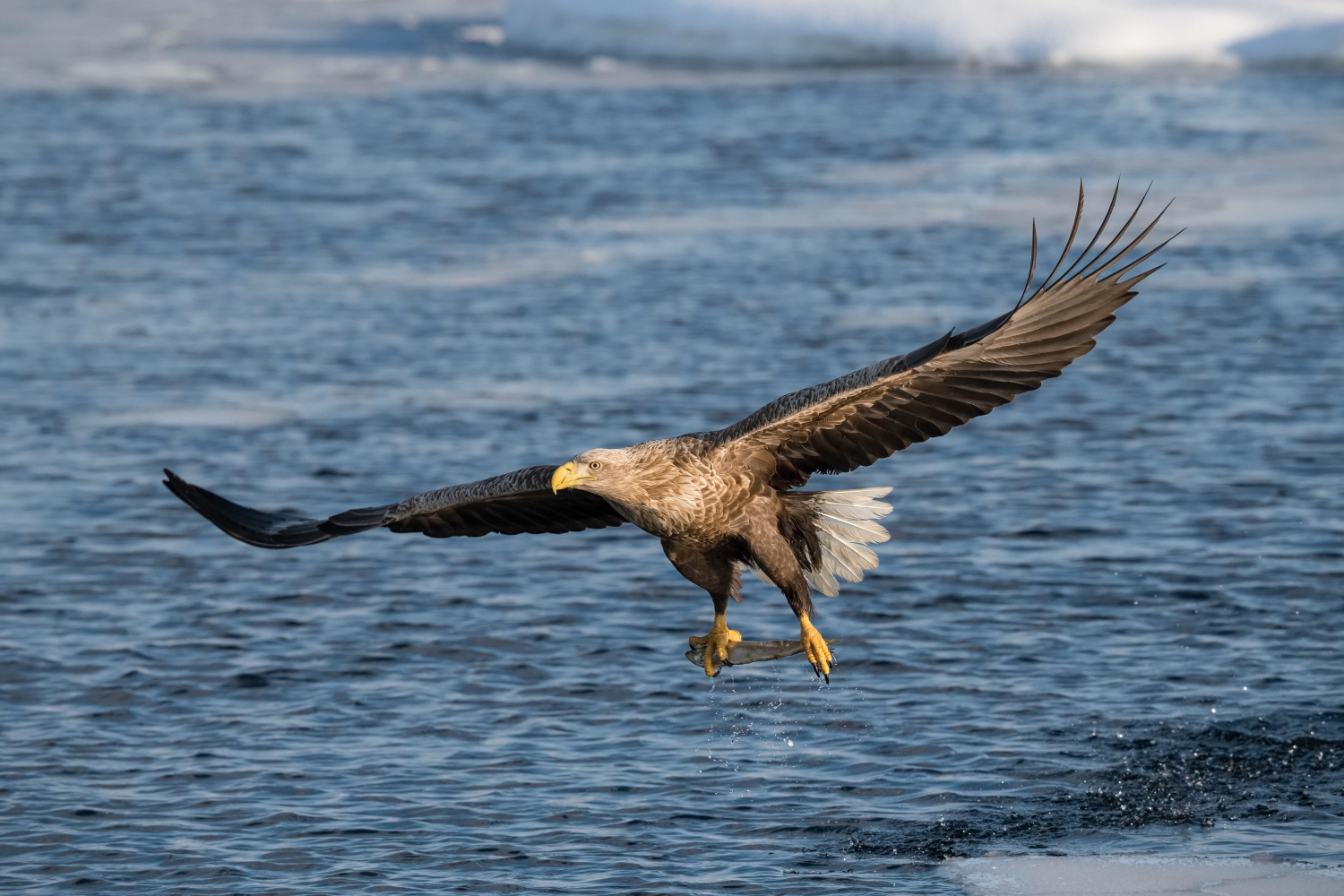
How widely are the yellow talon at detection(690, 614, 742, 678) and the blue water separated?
2.72 ft

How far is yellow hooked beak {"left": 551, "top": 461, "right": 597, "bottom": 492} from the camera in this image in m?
6.68

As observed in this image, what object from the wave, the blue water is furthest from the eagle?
the wave

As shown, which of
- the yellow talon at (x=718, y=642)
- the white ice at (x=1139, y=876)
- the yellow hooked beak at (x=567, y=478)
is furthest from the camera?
the yellow talon at (x=718, y=642)

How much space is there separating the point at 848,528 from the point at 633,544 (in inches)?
181

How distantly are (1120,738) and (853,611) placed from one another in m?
2.09

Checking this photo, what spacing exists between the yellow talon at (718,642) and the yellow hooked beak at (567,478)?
38.0 inches

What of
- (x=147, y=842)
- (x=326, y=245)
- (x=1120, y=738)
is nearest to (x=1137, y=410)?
(x=1120, y=738)

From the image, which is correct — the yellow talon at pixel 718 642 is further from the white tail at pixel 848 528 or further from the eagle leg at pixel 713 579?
the white tail at pixel 848 528

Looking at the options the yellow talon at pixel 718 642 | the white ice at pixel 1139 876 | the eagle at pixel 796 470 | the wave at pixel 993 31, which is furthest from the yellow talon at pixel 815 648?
the wave at pixel 993 31

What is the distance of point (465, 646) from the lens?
10.1m

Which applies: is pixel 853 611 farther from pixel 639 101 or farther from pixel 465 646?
pixel 639 101

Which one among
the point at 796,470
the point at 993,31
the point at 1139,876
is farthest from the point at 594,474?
the point at 993,31

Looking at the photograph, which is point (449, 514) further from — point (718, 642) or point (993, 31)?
point (993, 31)

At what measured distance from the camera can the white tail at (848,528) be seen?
727 centimetres
